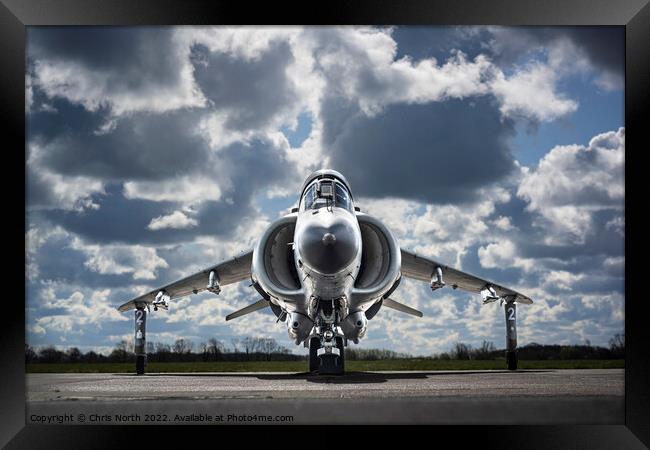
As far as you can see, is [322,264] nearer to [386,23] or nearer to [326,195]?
[326,195]

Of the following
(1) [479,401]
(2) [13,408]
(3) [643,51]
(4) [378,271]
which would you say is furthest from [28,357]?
(3) [643,51]

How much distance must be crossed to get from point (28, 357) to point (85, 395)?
1.67m

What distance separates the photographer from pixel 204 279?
16312mm

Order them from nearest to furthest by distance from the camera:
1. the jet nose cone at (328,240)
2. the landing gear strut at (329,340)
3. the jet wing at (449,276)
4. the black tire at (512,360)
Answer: the jet nose cone at (328,240), the landing gear strut at (329,340), the jet wing at (449,276), the black tire at (512,360)

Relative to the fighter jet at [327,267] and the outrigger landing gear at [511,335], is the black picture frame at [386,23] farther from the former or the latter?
the outrigger landing gear at [511,335]

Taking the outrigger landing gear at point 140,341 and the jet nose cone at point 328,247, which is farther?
the outrigger landing gear at point 140,341

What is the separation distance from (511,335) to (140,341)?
10182mm

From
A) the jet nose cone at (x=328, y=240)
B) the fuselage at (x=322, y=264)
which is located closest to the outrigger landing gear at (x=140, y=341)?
the fuselage at (x=322, y=264)

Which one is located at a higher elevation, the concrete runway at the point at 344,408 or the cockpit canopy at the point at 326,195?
the cockpit canopy at the point at 326,195

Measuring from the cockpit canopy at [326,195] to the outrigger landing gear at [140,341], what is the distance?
284 inches

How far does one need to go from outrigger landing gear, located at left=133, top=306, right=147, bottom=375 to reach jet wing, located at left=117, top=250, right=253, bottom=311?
277 mm

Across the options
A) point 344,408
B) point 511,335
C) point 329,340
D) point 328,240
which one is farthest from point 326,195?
point 511,335

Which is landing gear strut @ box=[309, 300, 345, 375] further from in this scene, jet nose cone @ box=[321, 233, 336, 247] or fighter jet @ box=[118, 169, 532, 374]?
jet nose cone @ box=[321, 233, 336, 247]

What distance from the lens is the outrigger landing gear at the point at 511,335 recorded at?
659 inches
